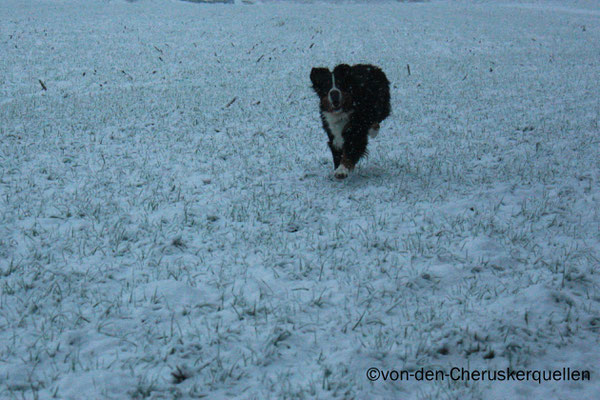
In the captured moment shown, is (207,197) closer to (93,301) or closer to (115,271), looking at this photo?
(115,271)

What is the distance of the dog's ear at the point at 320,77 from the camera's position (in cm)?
693

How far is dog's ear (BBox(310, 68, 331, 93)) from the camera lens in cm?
693

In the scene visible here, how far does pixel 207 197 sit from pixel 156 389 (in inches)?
155

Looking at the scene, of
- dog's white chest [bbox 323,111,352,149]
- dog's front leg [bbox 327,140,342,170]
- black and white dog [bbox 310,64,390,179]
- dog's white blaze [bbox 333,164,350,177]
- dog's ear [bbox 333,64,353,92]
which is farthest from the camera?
dog's front leg [bbox 327,140,342,170]

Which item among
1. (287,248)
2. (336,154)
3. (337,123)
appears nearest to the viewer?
(287,248)

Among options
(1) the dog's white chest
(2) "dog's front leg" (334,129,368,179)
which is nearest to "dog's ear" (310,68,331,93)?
(1) the dog's white chest

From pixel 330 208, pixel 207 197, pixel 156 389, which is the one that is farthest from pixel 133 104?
pixel 156 389

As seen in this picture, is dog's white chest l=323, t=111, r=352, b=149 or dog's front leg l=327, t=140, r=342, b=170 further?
dog's front leg l=327, t=140, r=342, b=170

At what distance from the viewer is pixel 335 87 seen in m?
6.86

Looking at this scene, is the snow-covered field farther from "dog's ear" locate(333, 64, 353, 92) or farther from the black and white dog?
"dog's ear" locate(333, 64, 353, 92)

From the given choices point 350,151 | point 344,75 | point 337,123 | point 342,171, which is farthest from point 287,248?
point 344,75

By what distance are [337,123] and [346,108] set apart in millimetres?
305

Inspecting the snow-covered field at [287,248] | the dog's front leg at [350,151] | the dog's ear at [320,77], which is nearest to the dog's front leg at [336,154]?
the dog's front leg at [350,151]

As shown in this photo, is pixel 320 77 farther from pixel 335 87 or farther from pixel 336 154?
pixel 336 154
